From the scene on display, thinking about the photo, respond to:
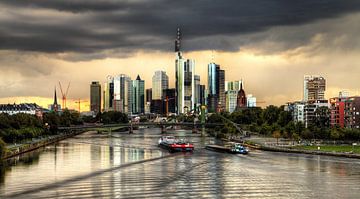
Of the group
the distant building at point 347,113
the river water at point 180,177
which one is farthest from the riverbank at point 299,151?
the distant building at point 347,113

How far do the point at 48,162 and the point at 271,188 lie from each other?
103ft

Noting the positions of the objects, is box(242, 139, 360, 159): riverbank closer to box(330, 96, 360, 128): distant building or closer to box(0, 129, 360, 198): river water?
box(0, 129, 360, 198): river water

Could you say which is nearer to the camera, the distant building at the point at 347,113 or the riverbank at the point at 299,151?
the riverbank at the point at 299,151

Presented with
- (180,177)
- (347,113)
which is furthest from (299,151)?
(347,113)

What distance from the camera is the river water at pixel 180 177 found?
42.4 meters

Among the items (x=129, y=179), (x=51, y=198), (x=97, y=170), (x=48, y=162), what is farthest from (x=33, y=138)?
(x=51, y=198)

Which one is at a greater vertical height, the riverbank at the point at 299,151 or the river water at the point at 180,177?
the riverbank at the point at 299,151

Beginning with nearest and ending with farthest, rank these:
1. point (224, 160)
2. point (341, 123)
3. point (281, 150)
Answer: point (224, 160)
point (281, 150)
point (341, 123)

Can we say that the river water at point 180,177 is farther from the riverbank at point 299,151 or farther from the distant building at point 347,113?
the distant building at point 347,113

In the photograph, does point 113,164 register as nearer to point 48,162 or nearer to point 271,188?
point 48,162

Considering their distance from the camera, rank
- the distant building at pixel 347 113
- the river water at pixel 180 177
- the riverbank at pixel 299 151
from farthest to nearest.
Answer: the distant building at pixel 347 113 < the riverbank at pixel 299 151 < the river water at pixel 180 177

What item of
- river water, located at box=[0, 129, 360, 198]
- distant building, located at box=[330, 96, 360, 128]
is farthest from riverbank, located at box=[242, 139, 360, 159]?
distant building, located at box=[330, 96, 360, 128]

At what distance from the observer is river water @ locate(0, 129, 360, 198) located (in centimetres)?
4241

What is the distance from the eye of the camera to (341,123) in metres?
124
